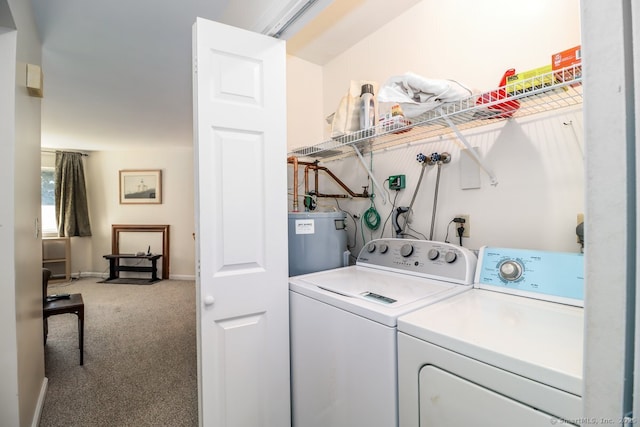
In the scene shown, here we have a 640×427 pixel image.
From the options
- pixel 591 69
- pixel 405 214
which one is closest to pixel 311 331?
pixel 405 214

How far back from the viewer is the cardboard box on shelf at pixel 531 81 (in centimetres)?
101

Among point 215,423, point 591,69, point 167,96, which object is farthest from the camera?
point 167,96

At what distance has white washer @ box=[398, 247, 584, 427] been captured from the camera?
0.62 metres

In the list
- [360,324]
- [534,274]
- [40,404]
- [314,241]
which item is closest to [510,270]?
[534,274]

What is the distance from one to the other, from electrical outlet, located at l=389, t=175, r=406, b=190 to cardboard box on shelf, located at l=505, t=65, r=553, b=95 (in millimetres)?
751

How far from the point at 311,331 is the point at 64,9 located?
2239 millimetres

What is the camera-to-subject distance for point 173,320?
11.1 feet

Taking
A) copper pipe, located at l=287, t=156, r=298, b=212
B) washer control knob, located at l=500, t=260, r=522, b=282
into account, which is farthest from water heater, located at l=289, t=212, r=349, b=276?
washer control knob, located at l=500, t=260, r=522, b=282

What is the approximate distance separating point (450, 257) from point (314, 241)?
691mm

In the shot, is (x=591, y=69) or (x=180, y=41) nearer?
(x=591, y=69)

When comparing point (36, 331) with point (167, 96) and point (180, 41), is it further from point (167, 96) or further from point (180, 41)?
point (167, 96)

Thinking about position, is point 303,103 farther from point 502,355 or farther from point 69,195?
point 69,195

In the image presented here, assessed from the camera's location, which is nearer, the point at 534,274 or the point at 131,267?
the point at 534,274

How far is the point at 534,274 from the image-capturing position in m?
1.09
